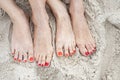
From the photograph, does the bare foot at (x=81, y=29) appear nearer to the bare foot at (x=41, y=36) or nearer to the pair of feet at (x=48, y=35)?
the pair of feet at (x=48, y=35)

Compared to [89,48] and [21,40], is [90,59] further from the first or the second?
[21,40]

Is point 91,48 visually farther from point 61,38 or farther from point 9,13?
point 9,13

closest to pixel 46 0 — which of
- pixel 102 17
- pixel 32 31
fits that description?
pixel 32 31

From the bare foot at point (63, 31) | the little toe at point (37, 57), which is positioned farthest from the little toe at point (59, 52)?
the little toe at point (37, 57)

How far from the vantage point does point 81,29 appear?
2.20m

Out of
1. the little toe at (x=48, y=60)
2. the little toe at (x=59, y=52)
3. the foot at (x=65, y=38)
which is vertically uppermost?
the foot at (x=65, y=38)

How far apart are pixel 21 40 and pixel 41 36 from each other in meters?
0.12

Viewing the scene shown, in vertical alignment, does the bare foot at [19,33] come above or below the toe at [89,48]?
above

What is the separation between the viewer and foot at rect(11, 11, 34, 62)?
2.15 metres

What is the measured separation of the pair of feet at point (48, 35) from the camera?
2141mm

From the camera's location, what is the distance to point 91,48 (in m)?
2.17

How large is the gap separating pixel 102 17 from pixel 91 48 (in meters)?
0.20

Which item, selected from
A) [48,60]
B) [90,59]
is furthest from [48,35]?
[90,59]

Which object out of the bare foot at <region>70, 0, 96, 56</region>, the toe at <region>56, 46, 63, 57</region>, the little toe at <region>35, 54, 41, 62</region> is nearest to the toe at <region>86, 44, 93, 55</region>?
the bare foot at <region>70, 0, 96, 56</region>
